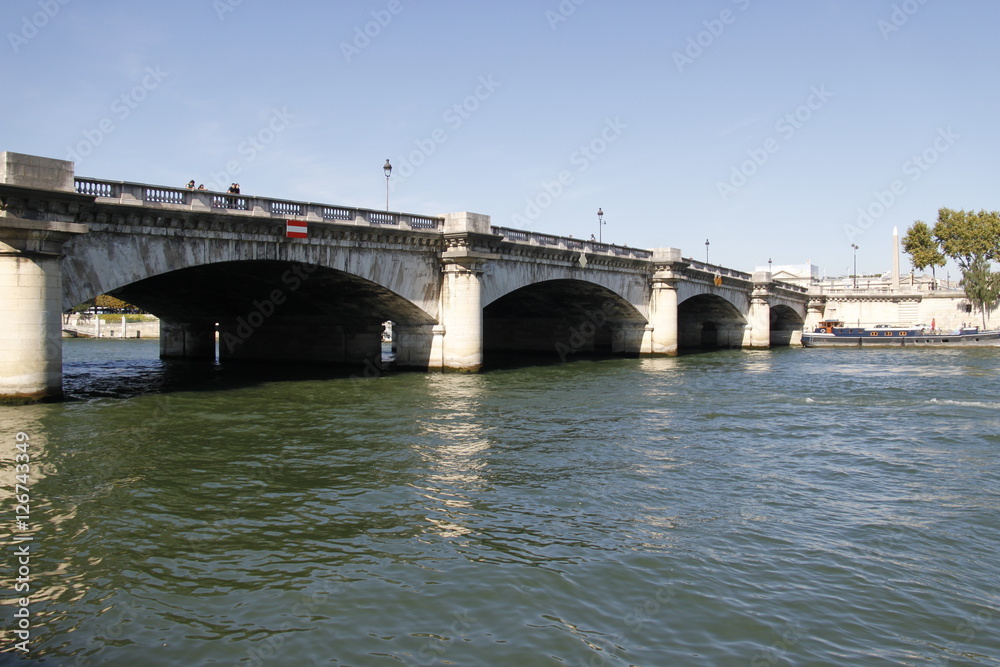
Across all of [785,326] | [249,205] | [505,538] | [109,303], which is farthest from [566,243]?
[109,303]

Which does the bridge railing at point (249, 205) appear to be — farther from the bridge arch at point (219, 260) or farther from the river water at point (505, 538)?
the river water at point (505, 538)

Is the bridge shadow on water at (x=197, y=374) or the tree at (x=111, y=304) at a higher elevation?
the tree at (x=111, y=304)

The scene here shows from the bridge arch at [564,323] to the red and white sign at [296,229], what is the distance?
70.9 feet

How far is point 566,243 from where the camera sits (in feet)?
148

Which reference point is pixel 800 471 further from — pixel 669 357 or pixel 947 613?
pixel 669 357

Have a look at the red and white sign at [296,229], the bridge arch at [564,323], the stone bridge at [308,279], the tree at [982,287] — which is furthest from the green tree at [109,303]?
the tree at [982,287]

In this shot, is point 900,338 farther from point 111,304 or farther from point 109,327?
point 111,304

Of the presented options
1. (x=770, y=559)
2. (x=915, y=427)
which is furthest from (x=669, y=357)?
(x=770, y=559)

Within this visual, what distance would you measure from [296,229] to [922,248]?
301 ft

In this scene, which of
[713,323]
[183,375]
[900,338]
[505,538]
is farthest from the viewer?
[713,323]

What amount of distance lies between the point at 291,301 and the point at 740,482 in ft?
101

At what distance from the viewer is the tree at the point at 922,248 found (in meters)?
94.9

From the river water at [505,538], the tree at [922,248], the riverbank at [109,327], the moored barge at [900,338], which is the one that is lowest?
the river water at [505,538]

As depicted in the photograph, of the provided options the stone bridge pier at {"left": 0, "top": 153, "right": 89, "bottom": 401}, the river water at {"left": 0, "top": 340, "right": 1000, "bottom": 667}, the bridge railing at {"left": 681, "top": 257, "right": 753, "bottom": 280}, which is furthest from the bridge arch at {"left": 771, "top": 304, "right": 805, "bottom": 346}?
the stone bridge pier at {"left": 0, "top": 153, "right": 89, "bottom": 401}
